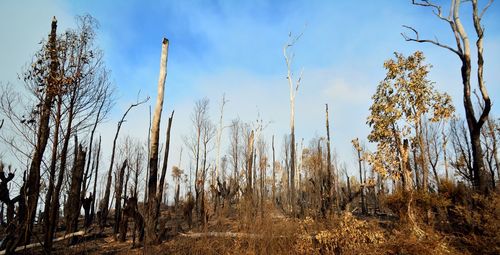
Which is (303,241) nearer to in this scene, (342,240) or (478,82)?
(342,240)

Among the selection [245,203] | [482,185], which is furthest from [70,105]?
[482,185]

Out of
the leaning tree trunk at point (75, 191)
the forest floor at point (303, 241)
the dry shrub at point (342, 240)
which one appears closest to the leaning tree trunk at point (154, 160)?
the forest floor at point (303, 241)

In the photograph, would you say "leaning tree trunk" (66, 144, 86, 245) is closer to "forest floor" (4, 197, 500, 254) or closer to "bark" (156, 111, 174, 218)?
"forest floor" (4, 197, 500, 254)

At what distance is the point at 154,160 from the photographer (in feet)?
29.3

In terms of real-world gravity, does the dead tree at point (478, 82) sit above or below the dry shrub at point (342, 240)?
above

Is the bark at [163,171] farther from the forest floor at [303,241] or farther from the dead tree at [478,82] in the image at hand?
the dead tree at [478,82]

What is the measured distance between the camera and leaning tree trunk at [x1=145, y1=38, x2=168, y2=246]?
8457mm

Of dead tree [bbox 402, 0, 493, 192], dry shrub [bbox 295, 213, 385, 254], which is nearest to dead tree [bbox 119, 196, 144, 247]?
dry shrub [bbox 295, 213, 385, 254]

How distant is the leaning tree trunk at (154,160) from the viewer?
8457mm

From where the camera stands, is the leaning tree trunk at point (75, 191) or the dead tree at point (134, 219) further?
the dead tree at point (134, 219)

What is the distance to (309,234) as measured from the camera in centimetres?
848

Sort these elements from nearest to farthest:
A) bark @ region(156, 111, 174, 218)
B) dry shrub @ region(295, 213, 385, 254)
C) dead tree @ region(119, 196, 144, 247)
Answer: dry shrub @ region(295, 213, 385, 254) < bark @ region(156, 111, 174, 218) < dead tree @ region(119, 196, 144, 247)

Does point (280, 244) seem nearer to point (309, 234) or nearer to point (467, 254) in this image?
point (309, 234)

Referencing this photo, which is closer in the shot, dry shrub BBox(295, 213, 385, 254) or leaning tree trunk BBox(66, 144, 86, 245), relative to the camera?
dry shrub BBox(295, 213, 385, 254)
